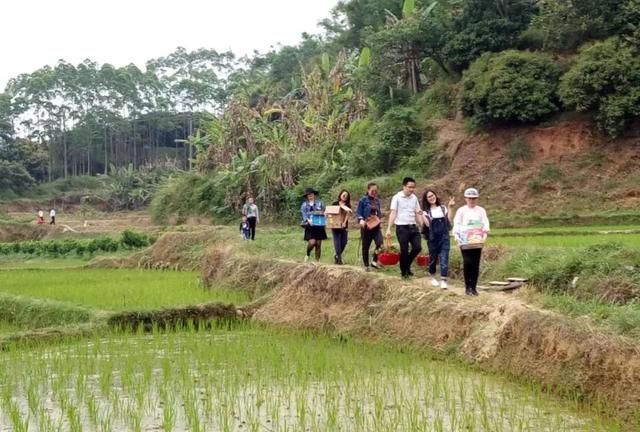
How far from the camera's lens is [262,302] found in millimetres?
10984

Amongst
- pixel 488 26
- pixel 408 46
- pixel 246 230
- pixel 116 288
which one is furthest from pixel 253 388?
pixel 408 46

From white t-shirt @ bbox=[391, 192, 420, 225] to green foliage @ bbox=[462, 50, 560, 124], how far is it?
15589 millimetres

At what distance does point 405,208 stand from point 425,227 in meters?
0.68

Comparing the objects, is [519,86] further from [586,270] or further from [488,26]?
[586,270]

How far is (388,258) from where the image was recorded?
10.4 m

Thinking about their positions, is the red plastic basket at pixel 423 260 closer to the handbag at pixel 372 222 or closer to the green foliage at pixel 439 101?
the handbag at pixel 372 222

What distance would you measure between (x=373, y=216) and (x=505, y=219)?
40.9 ft

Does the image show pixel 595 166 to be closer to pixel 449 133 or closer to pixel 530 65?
pixel 530 65

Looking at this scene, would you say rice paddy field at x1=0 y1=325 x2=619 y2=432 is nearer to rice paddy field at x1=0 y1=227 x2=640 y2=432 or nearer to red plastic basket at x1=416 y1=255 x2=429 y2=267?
rice paddy field at x1=0 y1=227 x2=640 y2=432

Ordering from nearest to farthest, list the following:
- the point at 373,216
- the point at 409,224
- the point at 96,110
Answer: the point at 409,224, the point at 373,216, the point at 96,110

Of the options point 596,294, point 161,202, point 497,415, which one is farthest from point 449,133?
point 497,415

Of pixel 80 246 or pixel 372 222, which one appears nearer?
pixel 372 222

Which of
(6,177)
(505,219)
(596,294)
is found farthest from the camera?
(6,177)

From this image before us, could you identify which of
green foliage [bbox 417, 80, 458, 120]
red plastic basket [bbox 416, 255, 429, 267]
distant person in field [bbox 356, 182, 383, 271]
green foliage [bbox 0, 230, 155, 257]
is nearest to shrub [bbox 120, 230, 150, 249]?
green foliage [bbox 0, 230, 155, 257]
